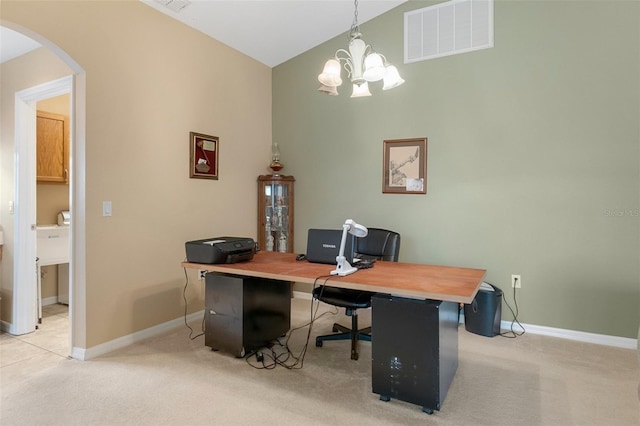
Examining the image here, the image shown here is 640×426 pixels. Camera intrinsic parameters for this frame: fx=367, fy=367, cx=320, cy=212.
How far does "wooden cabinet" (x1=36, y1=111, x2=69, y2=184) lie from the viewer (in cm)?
367

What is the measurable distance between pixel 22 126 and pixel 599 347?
4.97 meters

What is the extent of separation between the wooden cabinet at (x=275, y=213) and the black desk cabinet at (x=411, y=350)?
2.23 meters

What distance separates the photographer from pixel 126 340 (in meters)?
2.83

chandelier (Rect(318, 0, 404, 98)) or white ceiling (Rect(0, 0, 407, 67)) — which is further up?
white ceiling (Rect(0, 0, 407, 67))

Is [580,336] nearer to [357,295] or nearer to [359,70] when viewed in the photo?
[357,295]

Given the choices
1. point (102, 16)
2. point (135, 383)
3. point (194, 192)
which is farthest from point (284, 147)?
point (135, 383)

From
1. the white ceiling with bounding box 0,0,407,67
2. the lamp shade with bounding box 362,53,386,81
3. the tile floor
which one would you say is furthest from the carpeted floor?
the white ceiling with bounding box 0,0,407,67

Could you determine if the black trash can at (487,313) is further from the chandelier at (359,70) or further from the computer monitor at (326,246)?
the chandelier at (359,70)

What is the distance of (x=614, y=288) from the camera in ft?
9.30

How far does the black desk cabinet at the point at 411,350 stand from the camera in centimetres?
189

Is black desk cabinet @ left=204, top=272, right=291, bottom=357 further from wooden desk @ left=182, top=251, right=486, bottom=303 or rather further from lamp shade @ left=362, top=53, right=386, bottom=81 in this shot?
lamp shade @ left=362, top=53, right=386, bottom=81

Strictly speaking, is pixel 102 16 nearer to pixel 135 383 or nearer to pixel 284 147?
pixel 284 147

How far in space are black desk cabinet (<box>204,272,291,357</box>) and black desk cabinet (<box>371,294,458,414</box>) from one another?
0.95 meters

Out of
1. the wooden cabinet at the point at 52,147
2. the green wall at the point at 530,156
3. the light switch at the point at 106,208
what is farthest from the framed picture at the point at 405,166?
the wooden cabinet at the point at 52,147
